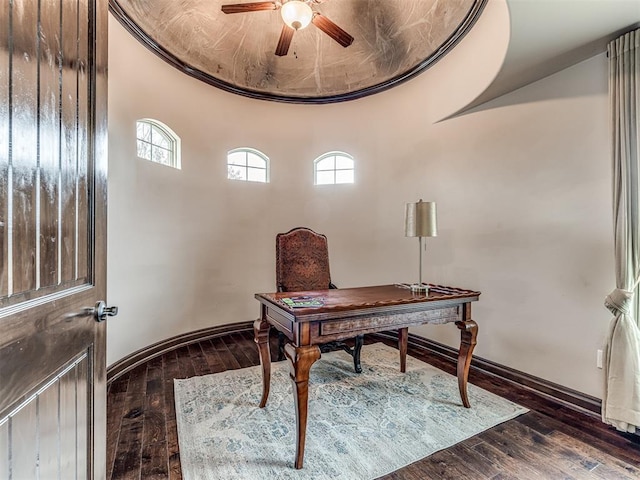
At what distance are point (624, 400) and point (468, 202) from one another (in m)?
1.83

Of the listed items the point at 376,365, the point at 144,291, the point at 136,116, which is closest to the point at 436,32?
the point at 136,116

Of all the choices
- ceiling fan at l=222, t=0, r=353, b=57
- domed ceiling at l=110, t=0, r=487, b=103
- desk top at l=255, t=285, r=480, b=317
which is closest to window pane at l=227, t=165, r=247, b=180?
domed ceiling at l=110, t=0, r=487, b=103

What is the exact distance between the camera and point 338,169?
4.24 metres

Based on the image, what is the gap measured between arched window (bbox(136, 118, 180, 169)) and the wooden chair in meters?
1.55

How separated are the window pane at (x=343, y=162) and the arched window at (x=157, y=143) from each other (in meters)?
2.00

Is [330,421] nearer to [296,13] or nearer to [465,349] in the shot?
[465,349]

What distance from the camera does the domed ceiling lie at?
2893 millimetres

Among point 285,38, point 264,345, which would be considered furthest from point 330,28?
point 264,345

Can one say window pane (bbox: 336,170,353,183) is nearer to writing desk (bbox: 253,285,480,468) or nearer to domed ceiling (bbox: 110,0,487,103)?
domed ceiling (bbox: 110,0,487,103)

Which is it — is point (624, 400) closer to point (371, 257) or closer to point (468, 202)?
point (468, 202)

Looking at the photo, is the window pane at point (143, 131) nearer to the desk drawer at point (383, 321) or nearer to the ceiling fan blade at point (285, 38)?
the ceiling fan blade at point (285, 38)

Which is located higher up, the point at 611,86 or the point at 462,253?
the point at 611,86

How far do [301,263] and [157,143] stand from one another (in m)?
1.99

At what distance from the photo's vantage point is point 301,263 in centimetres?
308
